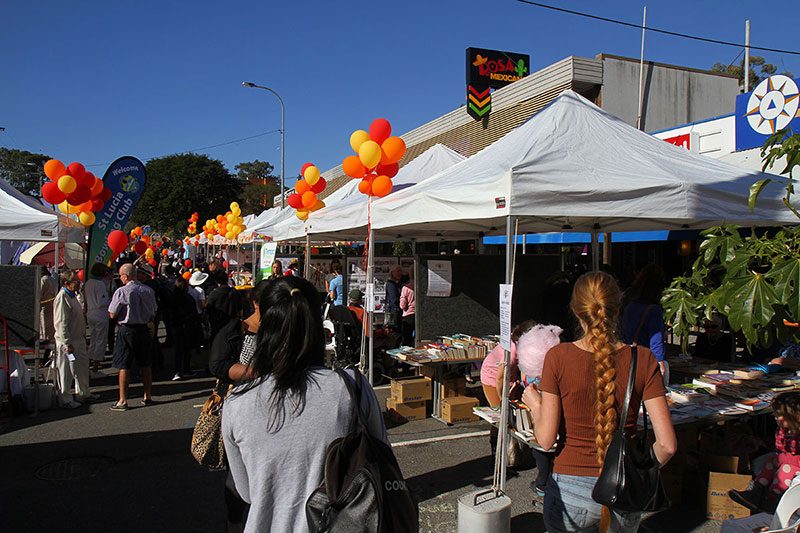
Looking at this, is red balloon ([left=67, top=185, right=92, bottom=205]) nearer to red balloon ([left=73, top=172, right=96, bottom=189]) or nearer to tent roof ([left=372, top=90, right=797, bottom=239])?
red balloon ([left=73, top=172, right=96, bottom=189])

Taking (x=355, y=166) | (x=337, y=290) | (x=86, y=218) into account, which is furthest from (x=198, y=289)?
(x=355, y=166)

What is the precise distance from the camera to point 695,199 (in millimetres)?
4453

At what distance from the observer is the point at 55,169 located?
814cm

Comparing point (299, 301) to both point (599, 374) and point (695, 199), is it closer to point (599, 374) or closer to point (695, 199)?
point (599, 374)

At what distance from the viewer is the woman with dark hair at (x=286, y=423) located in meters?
1.65

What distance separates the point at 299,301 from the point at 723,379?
15.3 ft

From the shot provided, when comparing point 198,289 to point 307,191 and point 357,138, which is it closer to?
point 307,191

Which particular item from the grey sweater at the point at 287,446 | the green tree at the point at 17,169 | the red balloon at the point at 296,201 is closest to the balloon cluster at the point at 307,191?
the red balloon at the point at 296,201

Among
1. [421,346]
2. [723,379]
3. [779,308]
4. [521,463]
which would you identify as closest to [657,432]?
[779,308]

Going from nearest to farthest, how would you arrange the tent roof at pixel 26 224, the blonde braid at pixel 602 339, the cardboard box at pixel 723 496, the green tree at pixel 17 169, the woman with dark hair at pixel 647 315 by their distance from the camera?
the blonde braid at pixel 602 339
the cardboard box at pixel 723 496
the woman with dark hair at pixel 647 315
the tent roof at pixel 26 224
the green tree at pixel 17 169

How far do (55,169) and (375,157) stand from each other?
5.08 m

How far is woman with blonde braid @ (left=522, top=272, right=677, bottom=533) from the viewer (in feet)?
6.88

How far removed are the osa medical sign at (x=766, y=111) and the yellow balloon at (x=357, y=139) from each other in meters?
7.15

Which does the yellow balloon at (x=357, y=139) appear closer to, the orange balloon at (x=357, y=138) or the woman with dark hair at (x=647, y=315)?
the orange balloon at (x=357, y=138)
